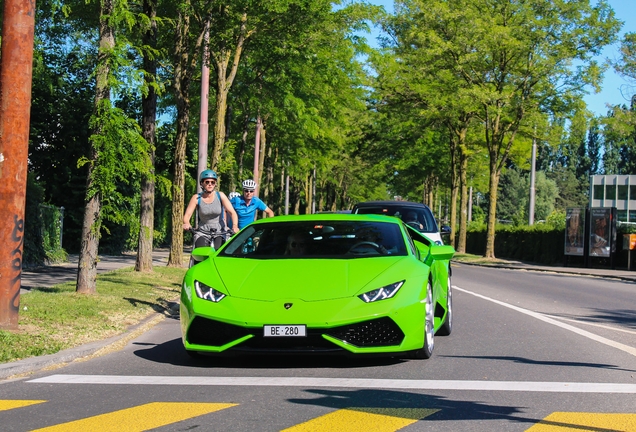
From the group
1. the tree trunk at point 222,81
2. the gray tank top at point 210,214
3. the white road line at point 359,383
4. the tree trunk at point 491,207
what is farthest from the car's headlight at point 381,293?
the tree trunk at point 491,207

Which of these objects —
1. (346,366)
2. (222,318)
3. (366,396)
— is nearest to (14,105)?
(222,318)

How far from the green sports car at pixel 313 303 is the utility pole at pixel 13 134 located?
2334 mm

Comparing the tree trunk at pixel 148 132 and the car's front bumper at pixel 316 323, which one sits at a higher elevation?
the tree trunk at pixel 148 132

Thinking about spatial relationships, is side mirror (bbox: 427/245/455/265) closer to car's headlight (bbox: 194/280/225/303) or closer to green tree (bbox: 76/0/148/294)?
car's headlight (bbox: 194/280/225/303)

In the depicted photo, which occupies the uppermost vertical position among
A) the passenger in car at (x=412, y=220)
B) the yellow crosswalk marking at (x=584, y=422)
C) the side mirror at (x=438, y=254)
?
the passenger in car at (x=412, y=220)

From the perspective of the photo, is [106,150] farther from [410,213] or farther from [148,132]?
[410,213]

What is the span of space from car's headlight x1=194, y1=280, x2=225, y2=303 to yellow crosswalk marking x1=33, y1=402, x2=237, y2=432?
1.52 metres

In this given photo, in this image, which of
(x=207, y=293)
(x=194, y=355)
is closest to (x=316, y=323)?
(x=207, y=293)

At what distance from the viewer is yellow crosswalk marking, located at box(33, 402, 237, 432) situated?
17.4ft

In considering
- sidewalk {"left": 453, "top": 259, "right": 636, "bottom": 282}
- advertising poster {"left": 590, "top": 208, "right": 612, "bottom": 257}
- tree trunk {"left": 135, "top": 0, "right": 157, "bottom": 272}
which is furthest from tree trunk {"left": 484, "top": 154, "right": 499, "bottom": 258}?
tree trunk {"left": 135, "top": 0, "right": 157, "bottom": 272}

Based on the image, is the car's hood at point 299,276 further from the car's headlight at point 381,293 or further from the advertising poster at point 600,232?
the advertising poster at point 600,232

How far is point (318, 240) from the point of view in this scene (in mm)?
8789

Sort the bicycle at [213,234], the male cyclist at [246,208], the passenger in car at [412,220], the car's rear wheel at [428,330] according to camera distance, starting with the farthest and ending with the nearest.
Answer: the passenger in car at [412,220] < the male cyclist at [246,208] < the bicycle at [213,234] < the car's rear wheel at [428,330]

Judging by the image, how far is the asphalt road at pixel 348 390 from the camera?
5.44 metres
